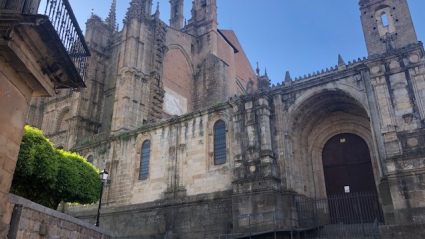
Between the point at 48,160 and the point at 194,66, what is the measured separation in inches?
990

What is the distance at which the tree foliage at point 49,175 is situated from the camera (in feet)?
36.2

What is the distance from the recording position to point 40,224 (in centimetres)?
760

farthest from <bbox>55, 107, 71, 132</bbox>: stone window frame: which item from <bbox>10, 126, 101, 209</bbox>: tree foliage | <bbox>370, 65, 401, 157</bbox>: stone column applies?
<bbox>370, 65, 401, 157</bbox>: stone column

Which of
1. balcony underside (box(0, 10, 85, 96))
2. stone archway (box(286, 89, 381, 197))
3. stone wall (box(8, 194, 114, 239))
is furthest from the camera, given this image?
stone archway (box(286, 89, 381, 197))

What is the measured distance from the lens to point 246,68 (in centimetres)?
4678

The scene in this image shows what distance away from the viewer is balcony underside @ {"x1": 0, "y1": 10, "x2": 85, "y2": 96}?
5.69m

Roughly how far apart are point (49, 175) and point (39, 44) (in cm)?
688

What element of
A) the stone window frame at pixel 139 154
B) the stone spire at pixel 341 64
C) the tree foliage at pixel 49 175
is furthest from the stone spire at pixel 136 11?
the stone spire at pixel 341 64

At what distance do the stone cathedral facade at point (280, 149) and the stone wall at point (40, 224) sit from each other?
8.07m

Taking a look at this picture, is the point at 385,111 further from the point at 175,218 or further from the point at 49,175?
the point at 49,175

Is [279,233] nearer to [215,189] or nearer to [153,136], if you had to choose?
[215,189]

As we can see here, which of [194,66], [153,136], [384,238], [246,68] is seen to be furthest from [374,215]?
[246,68]

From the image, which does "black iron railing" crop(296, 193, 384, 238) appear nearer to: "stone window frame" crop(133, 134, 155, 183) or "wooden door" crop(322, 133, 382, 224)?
"wooden door" crop(322, 133, 382, 224)

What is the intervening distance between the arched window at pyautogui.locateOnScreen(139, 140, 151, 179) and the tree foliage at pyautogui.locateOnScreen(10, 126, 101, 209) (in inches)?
197
